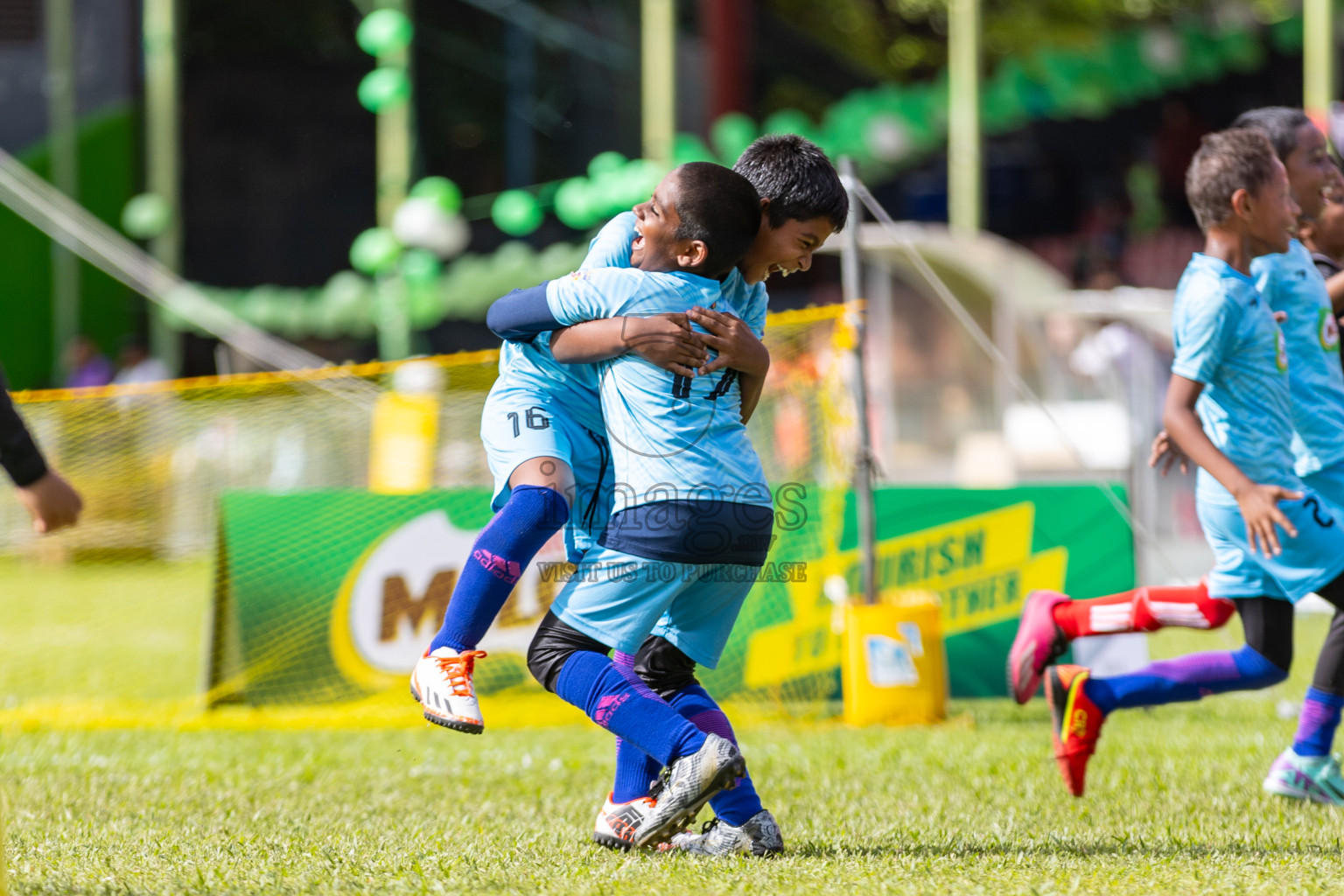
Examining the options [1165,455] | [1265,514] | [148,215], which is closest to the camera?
[1265,514]

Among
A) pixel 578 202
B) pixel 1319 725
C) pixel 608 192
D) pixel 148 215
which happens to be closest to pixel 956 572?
pixel 1319 725

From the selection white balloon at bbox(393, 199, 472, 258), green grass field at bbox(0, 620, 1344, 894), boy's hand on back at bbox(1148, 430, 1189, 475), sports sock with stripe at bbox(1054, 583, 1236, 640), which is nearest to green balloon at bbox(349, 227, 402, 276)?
white balloon at bbox(393, 199, 472, 258)

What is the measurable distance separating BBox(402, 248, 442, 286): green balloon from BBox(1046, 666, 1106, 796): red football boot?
37.7ft

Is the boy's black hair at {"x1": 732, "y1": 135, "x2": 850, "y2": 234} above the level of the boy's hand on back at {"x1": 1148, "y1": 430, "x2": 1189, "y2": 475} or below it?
above

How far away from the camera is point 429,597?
673 centimetres

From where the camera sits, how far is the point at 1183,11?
84.3ft

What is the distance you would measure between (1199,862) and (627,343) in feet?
6.23

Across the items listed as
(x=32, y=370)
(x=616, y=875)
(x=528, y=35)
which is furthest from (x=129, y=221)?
(x=616, y=875)

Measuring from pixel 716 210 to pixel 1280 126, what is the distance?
7.48ft

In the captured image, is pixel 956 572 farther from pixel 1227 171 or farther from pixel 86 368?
pixel 86 368

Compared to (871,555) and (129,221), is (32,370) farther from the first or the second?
(871,555)

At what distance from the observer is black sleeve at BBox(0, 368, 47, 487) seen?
366 cm

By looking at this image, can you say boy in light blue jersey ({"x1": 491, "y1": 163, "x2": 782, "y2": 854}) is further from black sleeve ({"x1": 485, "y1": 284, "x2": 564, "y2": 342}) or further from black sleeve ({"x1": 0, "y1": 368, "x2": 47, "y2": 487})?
black sleeve ({"x1": 0, "y1": 368, "x2": 47, "y2": 487})

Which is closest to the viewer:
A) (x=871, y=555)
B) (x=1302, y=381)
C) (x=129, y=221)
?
(x=1302, y=381)
